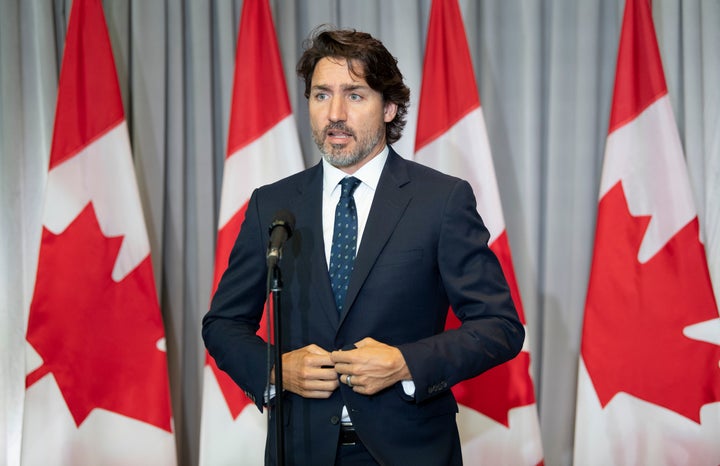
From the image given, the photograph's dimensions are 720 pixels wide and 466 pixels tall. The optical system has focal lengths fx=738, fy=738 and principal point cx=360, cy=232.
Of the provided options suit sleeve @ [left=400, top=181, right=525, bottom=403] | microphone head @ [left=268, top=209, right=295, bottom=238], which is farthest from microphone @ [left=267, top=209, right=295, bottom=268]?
suit sleeve @ [left=400, top=181, right=525, bottom=403]

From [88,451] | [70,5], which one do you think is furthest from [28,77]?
[88,451]

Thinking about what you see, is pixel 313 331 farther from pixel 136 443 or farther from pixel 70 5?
pixel 70 5

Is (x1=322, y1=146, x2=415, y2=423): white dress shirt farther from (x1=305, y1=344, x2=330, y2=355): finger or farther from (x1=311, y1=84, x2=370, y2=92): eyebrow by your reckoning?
(x1=305, y1=344, x2=330, y2=355): finger

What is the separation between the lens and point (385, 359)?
5.46ft

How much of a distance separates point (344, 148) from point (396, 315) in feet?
1.60

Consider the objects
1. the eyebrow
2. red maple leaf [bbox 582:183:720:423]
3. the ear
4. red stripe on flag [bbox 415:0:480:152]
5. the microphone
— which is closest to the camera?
the microphone

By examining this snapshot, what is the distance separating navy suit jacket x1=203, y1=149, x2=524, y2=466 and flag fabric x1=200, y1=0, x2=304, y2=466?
140cm

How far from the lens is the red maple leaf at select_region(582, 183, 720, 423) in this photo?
3137 mm

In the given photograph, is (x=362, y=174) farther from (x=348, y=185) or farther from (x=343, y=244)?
(x=343, y=244)

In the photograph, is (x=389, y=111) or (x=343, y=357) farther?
(x=389, y=111)

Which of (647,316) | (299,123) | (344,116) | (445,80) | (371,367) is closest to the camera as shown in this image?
(371,367)

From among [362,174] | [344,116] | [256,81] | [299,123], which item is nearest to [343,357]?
[362,174]

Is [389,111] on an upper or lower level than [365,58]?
lower

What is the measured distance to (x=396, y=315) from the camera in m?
1.84
